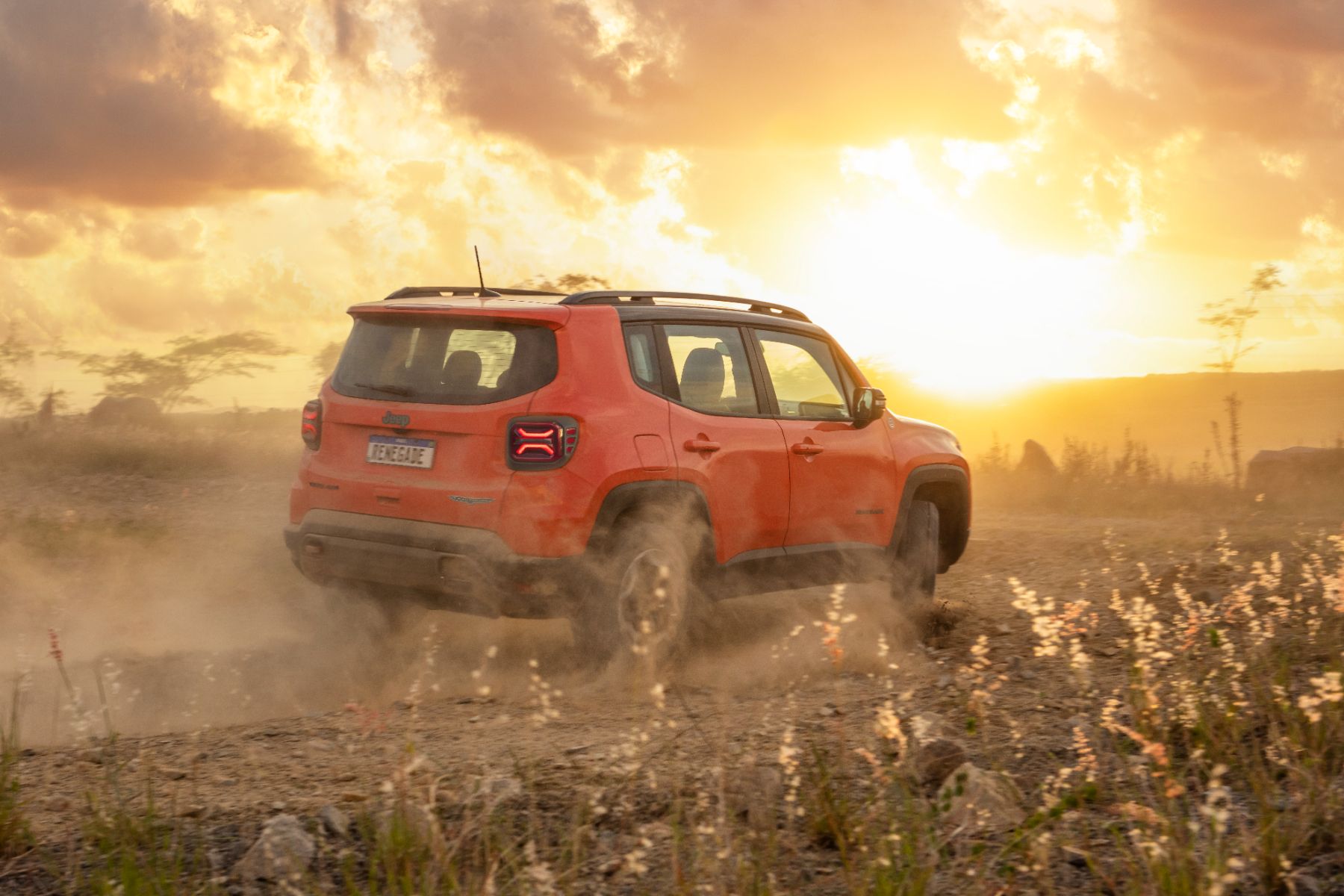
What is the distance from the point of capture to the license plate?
5.46 meters

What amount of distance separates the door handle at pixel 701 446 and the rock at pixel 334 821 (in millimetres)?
2617

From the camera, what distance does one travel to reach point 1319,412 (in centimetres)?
5756

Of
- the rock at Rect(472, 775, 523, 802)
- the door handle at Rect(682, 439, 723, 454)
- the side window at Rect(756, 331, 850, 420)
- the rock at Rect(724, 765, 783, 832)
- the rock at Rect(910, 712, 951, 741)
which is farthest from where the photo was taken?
the side window at Rect(756, 331, 850, 420)

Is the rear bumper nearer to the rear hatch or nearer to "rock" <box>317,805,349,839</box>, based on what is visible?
the rear hatch

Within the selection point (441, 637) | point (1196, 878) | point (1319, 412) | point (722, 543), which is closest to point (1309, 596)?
point (722, 543)

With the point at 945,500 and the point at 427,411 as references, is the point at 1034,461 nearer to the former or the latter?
the point at 945,500

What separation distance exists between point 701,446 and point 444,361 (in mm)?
1249

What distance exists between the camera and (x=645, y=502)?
218 inches

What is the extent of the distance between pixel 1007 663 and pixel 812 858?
2.90 metres

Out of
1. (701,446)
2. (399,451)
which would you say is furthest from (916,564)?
(399,451)

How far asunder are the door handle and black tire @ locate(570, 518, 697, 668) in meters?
0.39

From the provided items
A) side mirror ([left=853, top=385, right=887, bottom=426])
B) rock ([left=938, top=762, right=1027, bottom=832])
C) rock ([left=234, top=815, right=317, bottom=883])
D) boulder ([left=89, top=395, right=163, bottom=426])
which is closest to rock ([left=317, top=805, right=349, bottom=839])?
rock ([left=234, top=815, right=317, bottom=883])

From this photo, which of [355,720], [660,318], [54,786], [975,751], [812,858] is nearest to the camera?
[812,858]

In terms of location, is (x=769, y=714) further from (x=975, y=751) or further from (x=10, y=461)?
(x=10, y=461)
